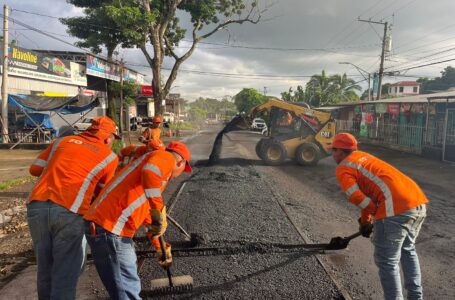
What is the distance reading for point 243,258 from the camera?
418 centimetres

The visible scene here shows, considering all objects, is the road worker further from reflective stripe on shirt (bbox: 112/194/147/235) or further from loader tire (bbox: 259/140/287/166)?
reflective stripe on shirt (bbox: 112/194/147/235)

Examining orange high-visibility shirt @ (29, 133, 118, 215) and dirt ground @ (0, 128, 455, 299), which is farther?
dirt ground @ (0, 128, 455, 299)

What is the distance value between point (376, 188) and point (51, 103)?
15.3 m

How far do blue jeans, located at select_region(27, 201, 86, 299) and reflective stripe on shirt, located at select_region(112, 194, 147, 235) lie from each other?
0.46 m

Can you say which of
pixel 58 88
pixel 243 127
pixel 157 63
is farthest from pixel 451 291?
pixel 58 88

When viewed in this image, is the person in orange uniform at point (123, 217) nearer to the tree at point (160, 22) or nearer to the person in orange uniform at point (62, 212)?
the person in orange uniform at point (62, 212)

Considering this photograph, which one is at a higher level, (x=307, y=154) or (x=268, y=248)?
(x=307, y=154)

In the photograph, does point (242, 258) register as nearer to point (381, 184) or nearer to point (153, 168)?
point (381, 184)

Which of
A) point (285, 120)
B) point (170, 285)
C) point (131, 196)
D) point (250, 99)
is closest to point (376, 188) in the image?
point (131, 196)

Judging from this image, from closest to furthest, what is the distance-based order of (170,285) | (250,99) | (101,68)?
(170,285) < (101,68) < (250,99)

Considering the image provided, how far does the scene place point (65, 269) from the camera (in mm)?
2602

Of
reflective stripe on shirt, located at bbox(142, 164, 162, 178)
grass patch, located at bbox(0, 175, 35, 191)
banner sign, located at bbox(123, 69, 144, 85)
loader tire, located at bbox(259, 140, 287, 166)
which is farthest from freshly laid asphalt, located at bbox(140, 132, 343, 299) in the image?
banner sign, located at bbox(123, 69, 144, 85)

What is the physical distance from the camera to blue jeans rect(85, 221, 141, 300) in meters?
2.41

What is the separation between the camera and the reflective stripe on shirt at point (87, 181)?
2.66m
